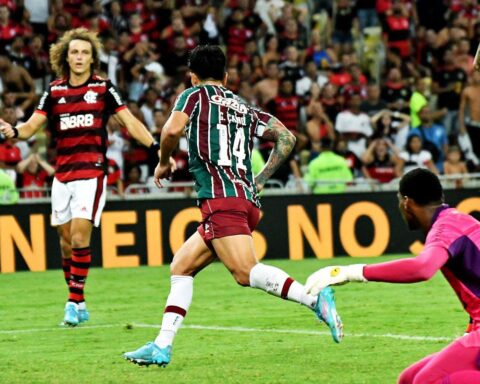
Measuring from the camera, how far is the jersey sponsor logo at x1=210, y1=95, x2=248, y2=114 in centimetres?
827

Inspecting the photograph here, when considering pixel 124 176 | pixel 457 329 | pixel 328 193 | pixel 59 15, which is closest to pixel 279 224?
pixel 328 193

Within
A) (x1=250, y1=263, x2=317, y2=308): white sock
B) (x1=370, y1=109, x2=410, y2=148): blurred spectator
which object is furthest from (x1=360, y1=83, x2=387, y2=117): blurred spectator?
(x1=250, y1=263, x2=317, y2=308): white sock

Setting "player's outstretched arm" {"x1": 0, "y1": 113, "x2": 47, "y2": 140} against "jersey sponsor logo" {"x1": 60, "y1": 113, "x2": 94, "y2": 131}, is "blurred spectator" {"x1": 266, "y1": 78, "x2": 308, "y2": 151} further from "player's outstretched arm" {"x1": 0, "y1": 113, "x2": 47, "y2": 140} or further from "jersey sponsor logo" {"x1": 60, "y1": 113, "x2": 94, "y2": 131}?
"player's outstretched arm" {"x1": 0, "y1": 113, "x2": 47, "y2": 140}

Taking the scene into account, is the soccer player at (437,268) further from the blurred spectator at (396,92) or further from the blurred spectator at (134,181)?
the blurred spectator at (396,92)

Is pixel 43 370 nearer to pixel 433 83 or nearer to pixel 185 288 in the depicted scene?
pixel 185 288

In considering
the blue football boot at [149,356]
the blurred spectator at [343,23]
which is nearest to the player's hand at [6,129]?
the blue football boot at [149,356]

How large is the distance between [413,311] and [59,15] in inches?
436

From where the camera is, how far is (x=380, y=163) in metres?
19.6

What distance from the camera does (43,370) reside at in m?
8.53

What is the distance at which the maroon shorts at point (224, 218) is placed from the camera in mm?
8086

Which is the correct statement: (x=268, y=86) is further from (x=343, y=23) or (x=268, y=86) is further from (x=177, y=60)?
(x=343, y=23)

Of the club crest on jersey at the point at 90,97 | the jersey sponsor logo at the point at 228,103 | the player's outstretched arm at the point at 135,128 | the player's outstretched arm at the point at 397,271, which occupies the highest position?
the jersey sponsor logo at the point at 228,103

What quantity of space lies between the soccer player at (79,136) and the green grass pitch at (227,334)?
29.6 inches

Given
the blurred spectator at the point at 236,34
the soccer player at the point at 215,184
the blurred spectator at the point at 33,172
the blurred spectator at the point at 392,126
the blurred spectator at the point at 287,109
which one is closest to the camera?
the soccer player at the point at 215,184
